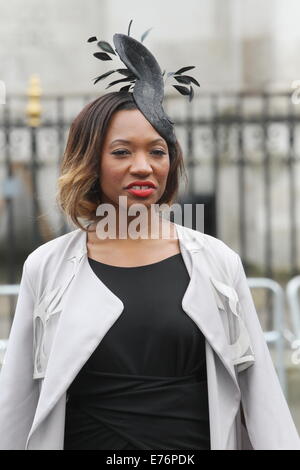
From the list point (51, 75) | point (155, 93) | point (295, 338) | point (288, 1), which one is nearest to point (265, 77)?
point (288, 1)

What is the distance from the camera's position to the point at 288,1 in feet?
30.6

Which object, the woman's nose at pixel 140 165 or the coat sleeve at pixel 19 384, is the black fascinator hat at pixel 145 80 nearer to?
the woman's nose at pixel 140 165

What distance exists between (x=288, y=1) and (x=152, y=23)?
1325mm

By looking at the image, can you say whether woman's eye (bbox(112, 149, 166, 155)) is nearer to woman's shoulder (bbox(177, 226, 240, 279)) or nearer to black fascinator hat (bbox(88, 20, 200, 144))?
black fascinator hat (bbox(88, 20, 200, 144))

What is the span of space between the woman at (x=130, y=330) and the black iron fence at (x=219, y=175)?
16.0 feet

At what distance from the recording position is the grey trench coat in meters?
2.73

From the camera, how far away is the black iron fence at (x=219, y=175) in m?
7.96

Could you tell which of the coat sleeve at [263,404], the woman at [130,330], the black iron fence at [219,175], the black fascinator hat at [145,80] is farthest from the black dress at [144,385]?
the black iron fence at [219,175]

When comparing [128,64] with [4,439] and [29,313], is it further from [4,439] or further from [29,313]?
[4,439]

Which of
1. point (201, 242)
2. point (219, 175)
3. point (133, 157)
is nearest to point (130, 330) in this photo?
point (201, 242)

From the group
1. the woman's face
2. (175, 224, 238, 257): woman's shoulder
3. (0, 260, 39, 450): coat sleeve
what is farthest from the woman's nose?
(0, 260, 39, 450): coat sleeve

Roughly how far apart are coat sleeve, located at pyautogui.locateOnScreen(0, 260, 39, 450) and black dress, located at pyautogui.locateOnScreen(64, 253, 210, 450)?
0.18 metres

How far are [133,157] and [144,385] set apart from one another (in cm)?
63
